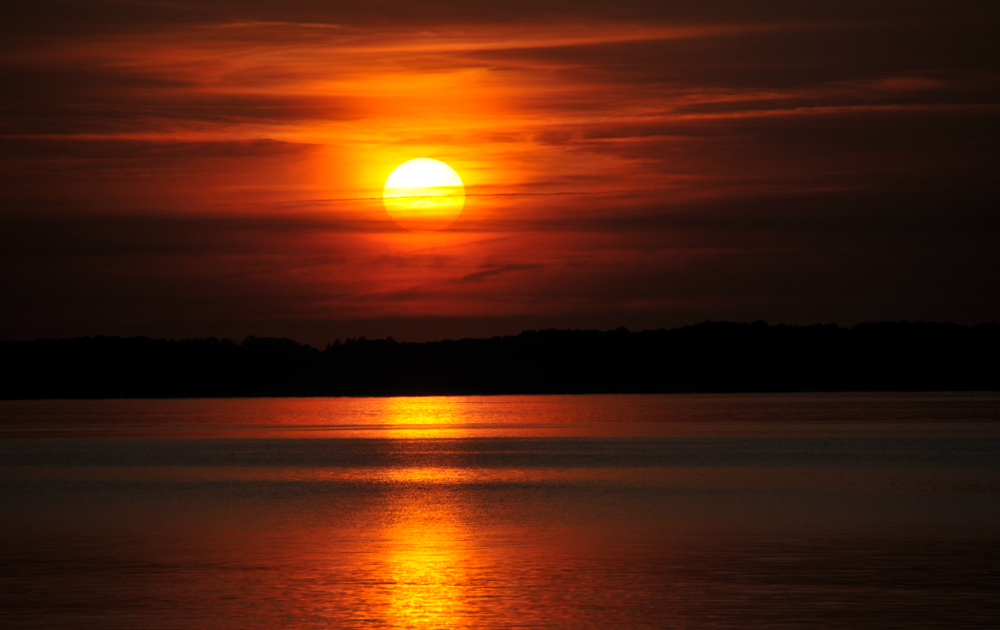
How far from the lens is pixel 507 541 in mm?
26609

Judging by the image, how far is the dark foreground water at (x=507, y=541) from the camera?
1822cm

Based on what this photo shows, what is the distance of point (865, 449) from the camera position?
63156mm

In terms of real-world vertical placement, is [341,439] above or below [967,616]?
above

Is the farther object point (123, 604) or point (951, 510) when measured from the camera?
point (951, 510)

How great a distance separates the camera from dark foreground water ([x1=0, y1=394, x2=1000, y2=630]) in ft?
59.8

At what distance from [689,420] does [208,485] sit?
78.9m

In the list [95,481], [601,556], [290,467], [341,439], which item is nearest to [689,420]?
[341,439]

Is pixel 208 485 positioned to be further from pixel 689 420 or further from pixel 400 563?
pixel 689 420

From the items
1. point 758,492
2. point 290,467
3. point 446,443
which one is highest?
point 446,443

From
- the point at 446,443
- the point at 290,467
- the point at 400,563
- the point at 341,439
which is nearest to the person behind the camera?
the point at 400,563

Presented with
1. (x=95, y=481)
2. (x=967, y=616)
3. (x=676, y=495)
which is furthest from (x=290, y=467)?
(x=967, y=616)

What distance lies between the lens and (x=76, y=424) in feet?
374

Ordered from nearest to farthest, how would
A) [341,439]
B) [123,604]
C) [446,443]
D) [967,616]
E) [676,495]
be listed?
1. [967,616]
2. [123,604]
3. [676,495]
4. [446,443]
5. [341,439]

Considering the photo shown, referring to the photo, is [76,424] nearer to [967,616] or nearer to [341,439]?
[341,439]
